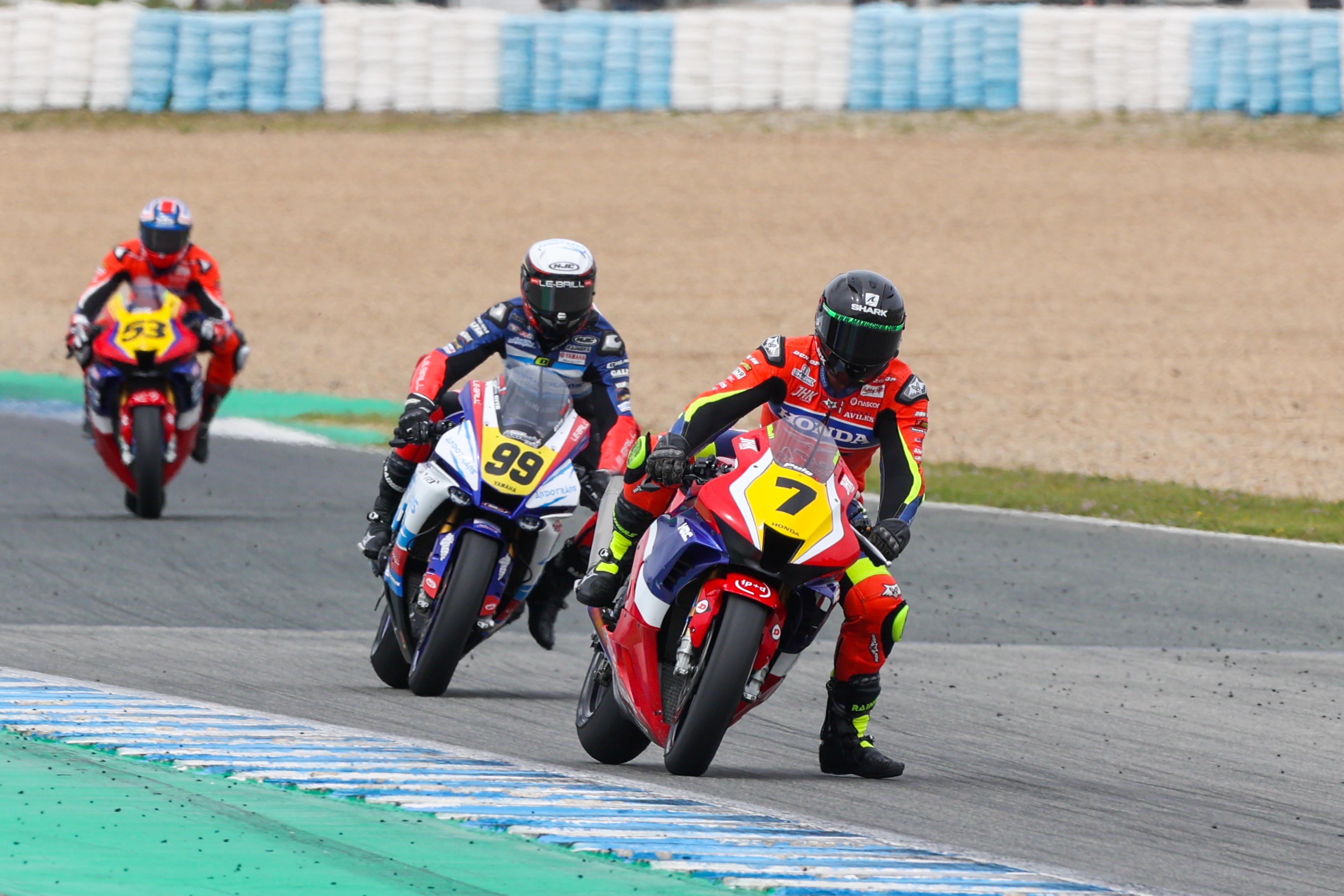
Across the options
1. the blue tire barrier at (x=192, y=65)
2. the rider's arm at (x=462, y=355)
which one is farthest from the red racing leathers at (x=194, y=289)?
the blue tire barrier at (x=192, y=65)

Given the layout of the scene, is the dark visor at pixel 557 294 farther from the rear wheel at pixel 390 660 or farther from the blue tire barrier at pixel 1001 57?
the blue tire barrier at pixel 1001 57

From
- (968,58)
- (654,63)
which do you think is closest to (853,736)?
(968,58)

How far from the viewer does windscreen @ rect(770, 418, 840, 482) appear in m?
6.16

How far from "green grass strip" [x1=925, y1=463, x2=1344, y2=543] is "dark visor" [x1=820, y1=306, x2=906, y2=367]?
7330mm

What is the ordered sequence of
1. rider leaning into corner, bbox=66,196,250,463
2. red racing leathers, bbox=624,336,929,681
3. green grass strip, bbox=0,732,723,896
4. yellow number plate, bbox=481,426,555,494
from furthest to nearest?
rider leaning into corner, bbox=66,196,250,463
yellow number plate, bbox=481,426,555,494
red racing leathers, bbox=624,336,929,681
green grass strip, bbox=0,732,723,896

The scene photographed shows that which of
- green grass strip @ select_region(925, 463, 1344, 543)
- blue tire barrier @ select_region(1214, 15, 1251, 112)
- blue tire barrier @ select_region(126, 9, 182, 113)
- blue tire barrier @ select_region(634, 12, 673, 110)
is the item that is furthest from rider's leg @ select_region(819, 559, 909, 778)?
blue tire barrier @ select_region(126, 9, 182, 113)

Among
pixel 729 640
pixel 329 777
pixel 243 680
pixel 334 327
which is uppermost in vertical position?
pixel 729 640

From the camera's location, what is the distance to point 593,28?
3086 cm

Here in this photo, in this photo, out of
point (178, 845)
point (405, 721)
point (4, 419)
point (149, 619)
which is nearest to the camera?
point (178, 845)

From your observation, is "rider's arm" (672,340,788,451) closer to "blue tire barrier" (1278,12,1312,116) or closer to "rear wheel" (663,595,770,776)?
"rear wheel" (663,595,770,776)

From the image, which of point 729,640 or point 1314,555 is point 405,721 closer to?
point 729,640

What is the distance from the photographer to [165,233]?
12.8m

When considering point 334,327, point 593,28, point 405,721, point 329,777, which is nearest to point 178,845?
point 329,777

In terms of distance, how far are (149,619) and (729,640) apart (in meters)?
4.52
